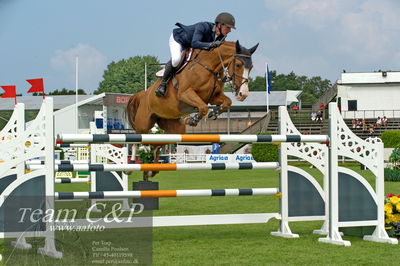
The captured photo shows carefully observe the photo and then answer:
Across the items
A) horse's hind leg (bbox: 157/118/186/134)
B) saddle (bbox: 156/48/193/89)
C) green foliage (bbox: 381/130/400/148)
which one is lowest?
green foliage (bbox: 381/130/400/148)

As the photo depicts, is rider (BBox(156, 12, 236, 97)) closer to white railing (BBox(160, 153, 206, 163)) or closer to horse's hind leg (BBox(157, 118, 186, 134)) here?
horse's hind leg (BBox(157, 118, 186, 134))

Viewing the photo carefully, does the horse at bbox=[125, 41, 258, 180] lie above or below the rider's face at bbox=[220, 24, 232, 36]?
below

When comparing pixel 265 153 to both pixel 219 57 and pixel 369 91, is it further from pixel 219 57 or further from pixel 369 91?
pixel 219 57

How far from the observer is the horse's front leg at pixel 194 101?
650cm

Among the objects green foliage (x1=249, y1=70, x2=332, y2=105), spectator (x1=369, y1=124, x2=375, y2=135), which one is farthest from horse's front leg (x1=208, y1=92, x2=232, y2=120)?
green foliage (x1=249, y1=70, x2=332, y2=105)

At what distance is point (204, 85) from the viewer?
6695mm

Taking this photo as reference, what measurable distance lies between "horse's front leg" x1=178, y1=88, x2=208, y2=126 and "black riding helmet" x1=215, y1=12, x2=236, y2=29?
78 centimetres

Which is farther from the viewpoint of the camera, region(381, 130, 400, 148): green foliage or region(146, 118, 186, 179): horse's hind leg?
region(381, 130, 400, 148): green foliage

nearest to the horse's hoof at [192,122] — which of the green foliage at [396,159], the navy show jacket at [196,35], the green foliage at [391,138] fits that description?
the navy show jacket at [196,35]

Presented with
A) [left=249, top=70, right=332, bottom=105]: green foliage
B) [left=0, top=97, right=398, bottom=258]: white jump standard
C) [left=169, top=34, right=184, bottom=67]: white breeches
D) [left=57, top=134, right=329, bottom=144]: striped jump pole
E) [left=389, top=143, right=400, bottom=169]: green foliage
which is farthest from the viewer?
[left=249, top=70, right=332, bottom=105]: green foliage

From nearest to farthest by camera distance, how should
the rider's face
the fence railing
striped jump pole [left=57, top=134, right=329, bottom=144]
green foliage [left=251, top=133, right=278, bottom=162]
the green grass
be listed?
the green grass, striped jump pole [left=57, top=134, right=329, bottom=144], the rider's face, green foliage [left=251, top=133, right=278, bottom=162], the fence railing

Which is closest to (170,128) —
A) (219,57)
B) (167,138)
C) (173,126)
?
(173,126)

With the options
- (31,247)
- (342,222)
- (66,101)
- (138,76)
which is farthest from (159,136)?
(138,76)

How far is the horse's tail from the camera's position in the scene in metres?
7.91
